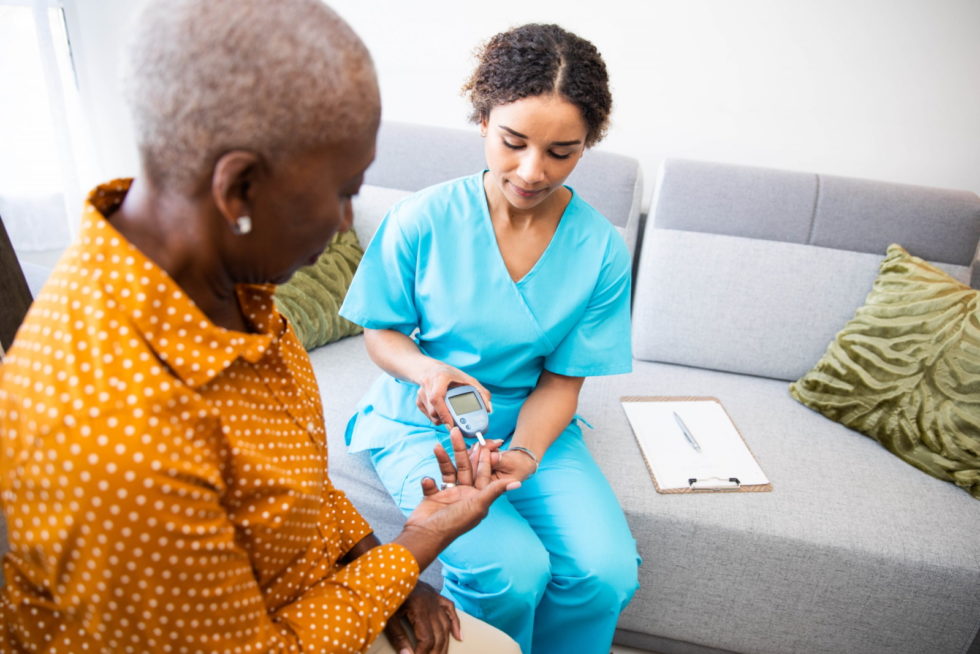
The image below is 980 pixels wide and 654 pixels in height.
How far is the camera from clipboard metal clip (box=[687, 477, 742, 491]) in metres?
1.33

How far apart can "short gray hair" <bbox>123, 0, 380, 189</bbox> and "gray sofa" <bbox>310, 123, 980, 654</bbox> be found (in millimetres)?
887

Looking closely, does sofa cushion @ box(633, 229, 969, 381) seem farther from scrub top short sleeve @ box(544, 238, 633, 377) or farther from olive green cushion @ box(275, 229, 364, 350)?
olive green cushion @ box(275, 229, 364, 350)

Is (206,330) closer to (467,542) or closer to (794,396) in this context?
(467,542)

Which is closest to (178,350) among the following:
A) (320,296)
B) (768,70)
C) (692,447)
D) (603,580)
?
(603,580)

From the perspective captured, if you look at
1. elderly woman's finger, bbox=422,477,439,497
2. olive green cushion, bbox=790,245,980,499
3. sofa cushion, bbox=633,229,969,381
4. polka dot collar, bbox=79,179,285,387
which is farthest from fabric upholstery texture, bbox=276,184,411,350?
olive green cushion, bbox=790,245,980,499

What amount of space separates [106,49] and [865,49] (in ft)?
8.01

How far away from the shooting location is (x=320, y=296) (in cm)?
161

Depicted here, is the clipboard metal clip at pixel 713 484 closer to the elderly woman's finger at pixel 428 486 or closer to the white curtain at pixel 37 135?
the elderly woman's finger at pixel 428 486

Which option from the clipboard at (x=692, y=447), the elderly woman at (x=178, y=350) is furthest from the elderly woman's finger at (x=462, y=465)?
the clipboard at (x=692, y=447)

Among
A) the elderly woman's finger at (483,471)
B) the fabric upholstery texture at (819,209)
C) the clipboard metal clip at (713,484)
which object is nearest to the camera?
the elderly woman's finger at (483,471)

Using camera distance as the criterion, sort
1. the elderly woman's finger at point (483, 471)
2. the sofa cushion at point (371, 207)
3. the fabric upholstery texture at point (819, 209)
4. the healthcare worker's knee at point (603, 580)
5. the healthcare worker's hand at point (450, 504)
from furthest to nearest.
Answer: the sofa cushion at point (371, 207)
the fabric upholstery texture at point (819, 209)
the healthcare worker's knee at point (603, 580)
the elderly woman's finger at point (483, 471)
the healthcare worker's hand at point (450, 504)

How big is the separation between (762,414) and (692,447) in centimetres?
28

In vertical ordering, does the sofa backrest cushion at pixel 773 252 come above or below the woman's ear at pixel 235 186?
below

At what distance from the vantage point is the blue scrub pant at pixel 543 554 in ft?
3.44
